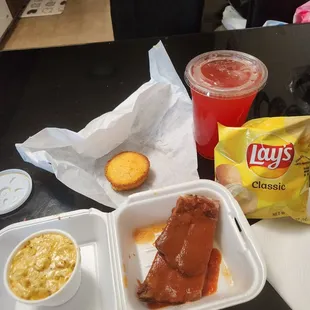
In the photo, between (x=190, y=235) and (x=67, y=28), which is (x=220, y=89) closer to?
(x=190, y=235)

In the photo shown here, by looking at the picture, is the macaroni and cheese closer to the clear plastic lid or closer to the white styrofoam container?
the white styrofoam container

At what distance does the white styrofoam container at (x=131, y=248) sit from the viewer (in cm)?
57

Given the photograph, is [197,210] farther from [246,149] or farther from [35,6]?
[35,6]

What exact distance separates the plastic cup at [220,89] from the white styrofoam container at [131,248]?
153 mm

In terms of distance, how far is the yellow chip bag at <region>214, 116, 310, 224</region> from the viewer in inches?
25.8

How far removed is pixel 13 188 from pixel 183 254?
1.35 feet

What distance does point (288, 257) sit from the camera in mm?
A: 642

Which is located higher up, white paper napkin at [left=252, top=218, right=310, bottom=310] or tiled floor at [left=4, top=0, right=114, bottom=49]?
white paper napkin at [left=252, top=218, right=310, bottom=310]

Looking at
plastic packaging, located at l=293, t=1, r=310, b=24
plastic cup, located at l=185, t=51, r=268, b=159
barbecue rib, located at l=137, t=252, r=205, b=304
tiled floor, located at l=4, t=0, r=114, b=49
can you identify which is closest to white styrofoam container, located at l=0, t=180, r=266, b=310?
barbecue rib, located at l=137, t=252, r=205, b=304

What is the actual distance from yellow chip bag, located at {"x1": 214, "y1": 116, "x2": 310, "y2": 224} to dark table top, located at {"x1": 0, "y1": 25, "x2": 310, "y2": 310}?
0.11 metres

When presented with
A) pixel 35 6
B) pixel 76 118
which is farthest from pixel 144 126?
pixel 35 6

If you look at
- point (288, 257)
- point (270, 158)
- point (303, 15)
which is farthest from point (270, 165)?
point (303, 15)

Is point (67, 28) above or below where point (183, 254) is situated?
below

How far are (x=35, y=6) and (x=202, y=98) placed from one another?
2.70 m
